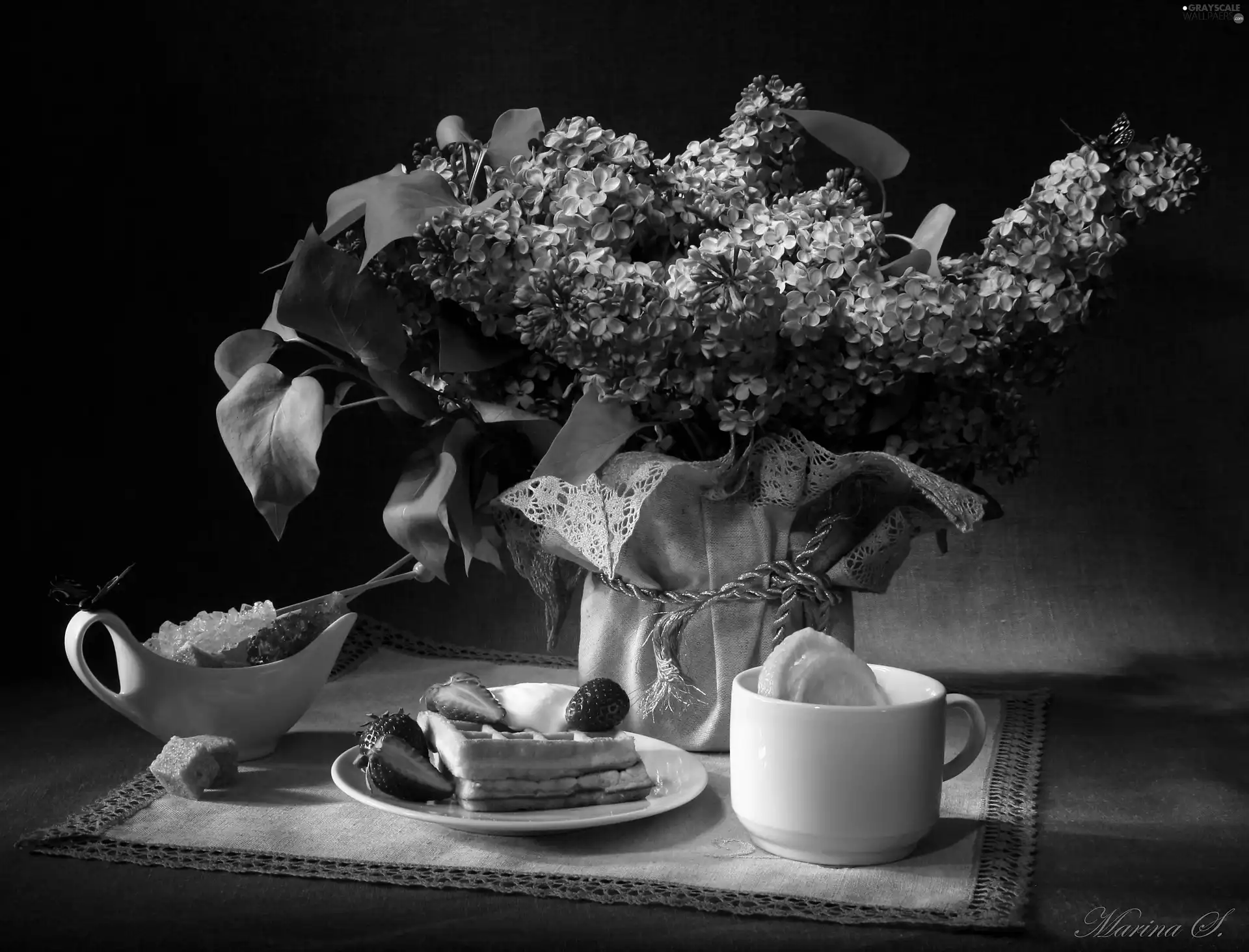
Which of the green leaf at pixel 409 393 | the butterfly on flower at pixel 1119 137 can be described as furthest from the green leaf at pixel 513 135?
the butterfly on flower at pixel 1119 137

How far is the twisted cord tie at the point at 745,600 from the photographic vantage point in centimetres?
127

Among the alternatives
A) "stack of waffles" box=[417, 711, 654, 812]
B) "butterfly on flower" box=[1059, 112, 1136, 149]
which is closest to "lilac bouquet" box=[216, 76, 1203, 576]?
"butterfly on flower" box=[1059, 112, 1136, 149]

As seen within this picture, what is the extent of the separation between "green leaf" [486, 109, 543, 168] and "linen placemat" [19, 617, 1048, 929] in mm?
547

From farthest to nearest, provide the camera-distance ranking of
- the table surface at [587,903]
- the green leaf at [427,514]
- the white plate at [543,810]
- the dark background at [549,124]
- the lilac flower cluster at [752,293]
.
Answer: the dark background at [549,124] < the green leaf at [427,514] < the lilac flower cluster at [752,293] < the white plate at [543,810] < the table surface at [587,903]

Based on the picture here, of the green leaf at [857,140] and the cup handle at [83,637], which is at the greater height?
the green leaf at [857,140]

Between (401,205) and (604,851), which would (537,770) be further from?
(401,205)

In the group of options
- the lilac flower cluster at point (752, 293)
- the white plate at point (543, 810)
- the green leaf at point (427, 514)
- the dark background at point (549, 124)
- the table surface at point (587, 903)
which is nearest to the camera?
the table surface at point (587, 903)

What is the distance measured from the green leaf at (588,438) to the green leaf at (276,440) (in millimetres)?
189

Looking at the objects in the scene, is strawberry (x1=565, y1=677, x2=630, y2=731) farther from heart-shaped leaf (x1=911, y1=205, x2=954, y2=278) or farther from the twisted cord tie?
heart-shaped leaf (x1=911, y1=205, x2=954, y2=278)

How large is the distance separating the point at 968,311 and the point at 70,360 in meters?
1.23

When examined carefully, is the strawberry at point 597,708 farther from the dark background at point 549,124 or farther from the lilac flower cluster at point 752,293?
the dark background at point 549,124

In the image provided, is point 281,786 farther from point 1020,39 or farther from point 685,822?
point 1020,39

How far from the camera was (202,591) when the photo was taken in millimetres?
1877

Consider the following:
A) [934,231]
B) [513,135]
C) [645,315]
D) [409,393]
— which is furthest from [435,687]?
[934,231]
